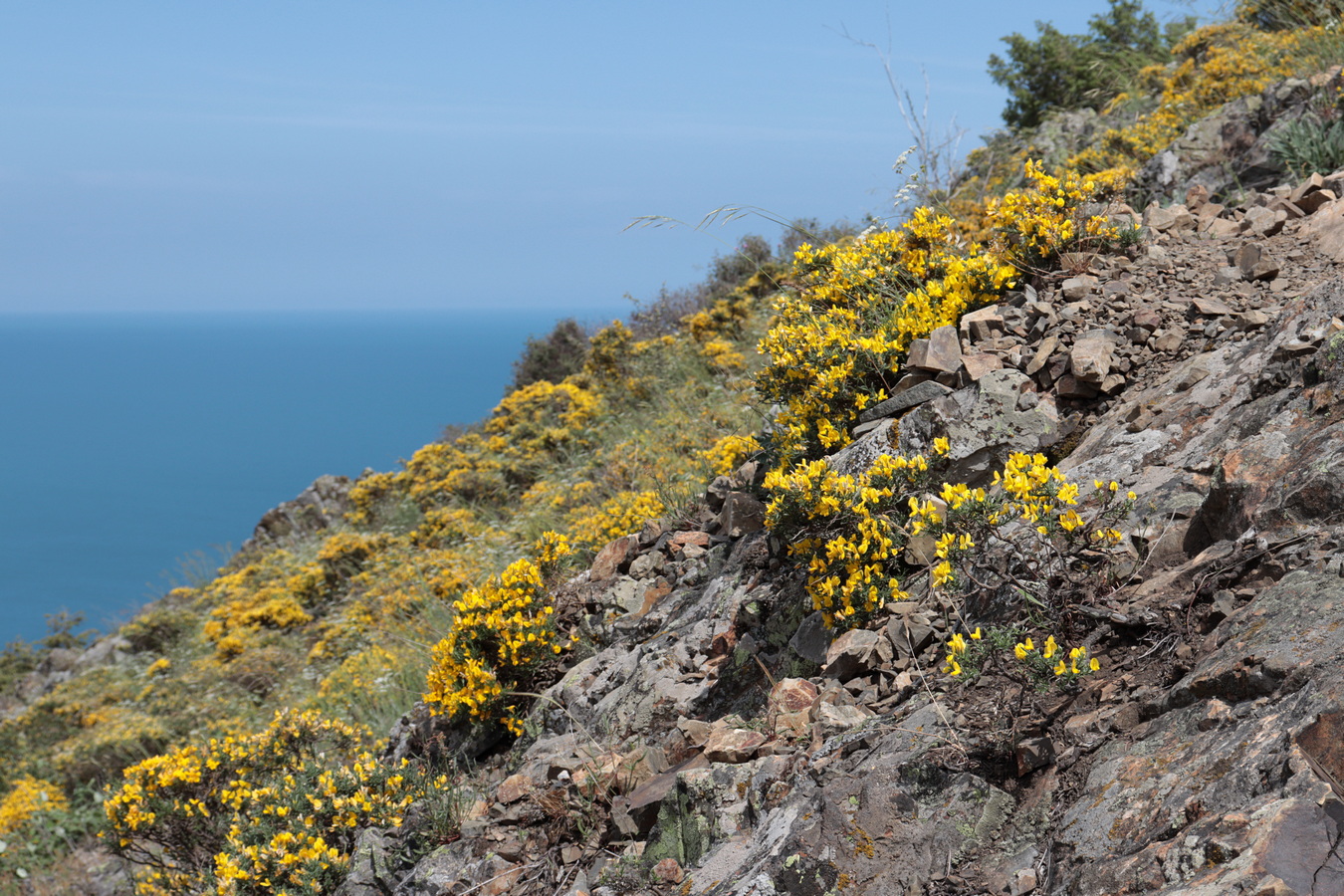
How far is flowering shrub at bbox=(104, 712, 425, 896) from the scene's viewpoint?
4.24 meters

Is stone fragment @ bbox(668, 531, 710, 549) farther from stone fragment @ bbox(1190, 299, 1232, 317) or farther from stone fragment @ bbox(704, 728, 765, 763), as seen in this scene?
stone fragment @ bbox(1190, 299, 1232, 317)

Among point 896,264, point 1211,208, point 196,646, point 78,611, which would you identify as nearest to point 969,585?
point 896,264

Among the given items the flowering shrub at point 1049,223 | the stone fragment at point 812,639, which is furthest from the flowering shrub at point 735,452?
the flowering shrub at point 1049,223

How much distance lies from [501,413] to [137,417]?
16973cm

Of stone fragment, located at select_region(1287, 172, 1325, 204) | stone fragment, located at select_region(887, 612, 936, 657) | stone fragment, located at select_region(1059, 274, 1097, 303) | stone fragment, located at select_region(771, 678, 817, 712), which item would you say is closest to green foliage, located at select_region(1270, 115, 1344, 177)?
stone fragment, located at select_region(1287, 172, 1325, 204)

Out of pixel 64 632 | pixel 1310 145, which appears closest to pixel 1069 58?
pixel 1310 145

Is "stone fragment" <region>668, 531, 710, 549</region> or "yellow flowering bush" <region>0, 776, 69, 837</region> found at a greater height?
"stone fragment" <region>668, 531, 710, 549</region>

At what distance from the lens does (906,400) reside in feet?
13.6

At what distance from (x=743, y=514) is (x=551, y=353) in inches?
590

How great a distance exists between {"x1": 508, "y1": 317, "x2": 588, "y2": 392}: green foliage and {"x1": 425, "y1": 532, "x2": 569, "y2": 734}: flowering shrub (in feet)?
44.4

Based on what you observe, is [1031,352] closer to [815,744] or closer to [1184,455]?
[1184,455]

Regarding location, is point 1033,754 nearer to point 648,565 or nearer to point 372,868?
point 372,868

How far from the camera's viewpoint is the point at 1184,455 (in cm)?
311

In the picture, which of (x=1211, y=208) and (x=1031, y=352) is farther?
(x=1211, y=208)
